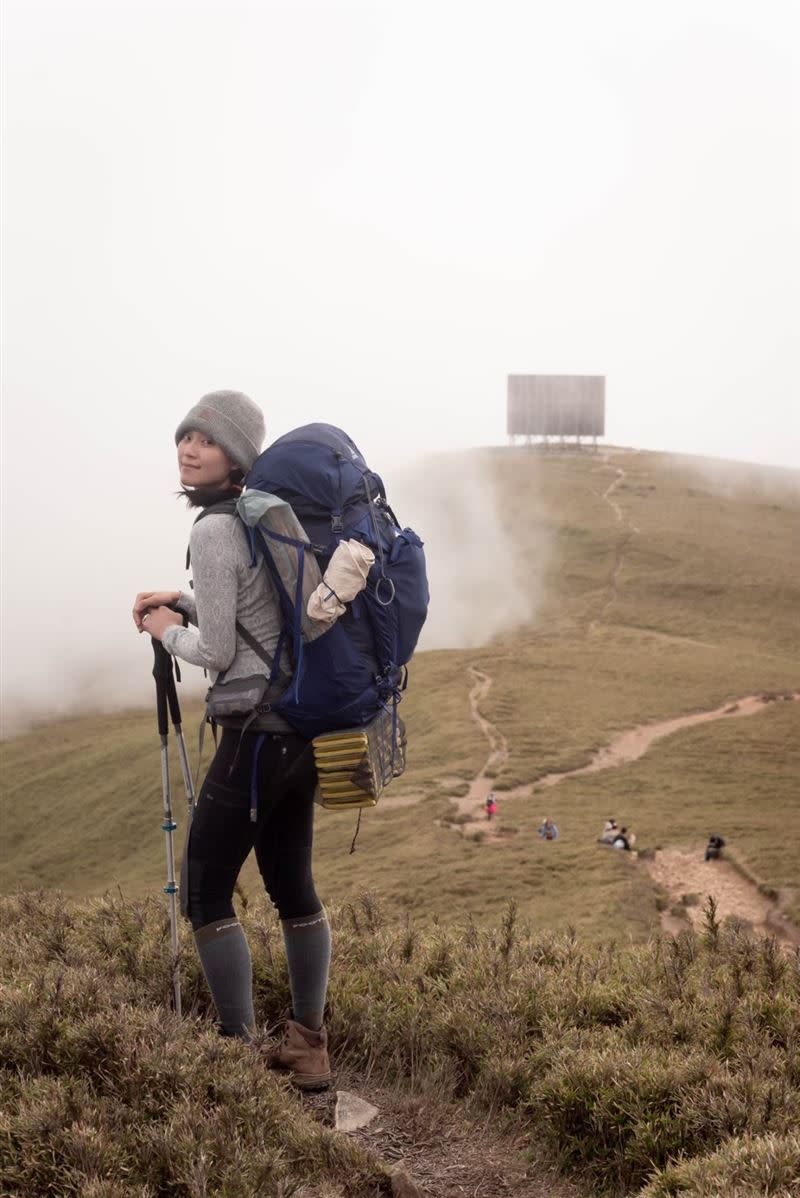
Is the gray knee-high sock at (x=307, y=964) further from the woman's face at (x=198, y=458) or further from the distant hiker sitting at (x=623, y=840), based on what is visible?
the distant hiker sitting at (x=623, y=840)

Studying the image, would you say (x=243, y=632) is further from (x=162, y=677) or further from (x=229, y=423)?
(x=229, y=423)

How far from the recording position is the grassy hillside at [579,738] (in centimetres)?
4938

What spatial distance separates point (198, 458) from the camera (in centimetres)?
483

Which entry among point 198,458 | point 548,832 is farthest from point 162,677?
point 548,832

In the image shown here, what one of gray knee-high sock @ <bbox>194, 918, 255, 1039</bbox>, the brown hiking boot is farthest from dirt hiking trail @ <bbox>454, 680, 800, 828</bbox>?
gray knee-high sock @ <bbox>194, 918, 255, 1039</bbox>

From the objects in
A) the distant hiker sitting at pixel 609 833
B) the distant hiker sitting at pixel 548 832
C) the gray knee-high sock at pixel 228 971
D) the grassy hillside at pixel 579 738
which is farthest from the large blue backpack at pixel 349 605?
the distant hiker sitting at pixel 548 832

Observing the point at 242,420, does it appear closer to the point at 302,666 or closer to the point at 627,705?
the point at 302,666

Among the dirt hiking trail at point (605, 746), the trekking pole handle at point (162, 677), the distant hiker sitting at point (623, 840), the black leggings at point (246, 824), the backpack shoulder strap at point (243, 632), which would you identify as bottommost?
the dirt hiking trail at point (605, 746)

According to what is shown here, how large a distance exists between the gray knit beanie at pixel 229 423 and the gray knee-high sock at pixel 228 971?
201cm

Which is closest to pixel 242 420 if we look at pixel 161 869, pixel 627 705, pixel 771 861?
pixel 771 861

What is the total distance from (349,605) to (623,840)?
47806mm

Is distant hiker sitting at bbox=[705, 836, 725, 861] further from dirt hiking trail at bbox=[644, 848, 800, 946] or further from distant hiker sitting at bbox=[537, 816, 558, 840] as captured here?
distant hiker sitting at bbox=[537, 816, 558, 840]

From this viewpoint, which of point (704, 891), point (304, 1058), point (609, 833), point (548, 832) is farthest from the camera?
point (548, 832)

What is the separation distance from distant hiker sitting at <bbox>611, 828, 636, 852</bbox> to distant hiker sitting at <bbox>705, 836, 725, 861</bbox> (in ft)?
10.8
